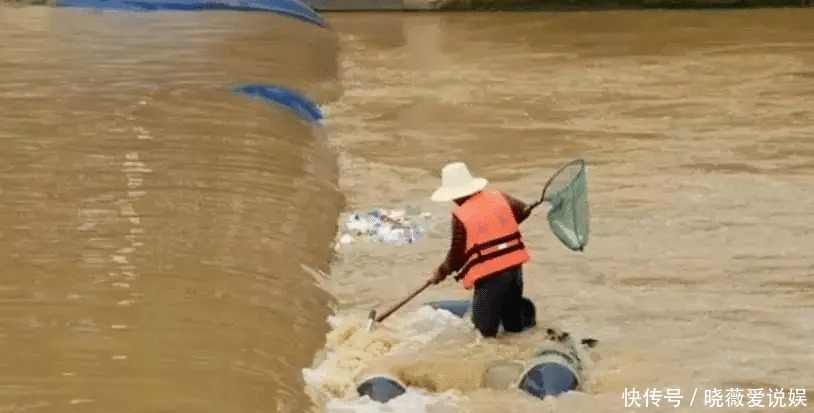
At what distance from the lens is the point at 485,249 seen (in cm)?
283

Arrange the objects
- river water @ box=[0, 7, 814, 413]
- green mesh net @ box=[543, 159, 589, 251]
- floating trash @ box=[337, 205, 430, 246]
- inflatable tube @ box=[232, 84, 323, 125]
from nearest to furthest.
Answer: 1. river water @ box=[0, 7, 814, 413]
2. green mesh net @ box=[543, 159, 589, 251]
3. floating trash @ box=[337, 205, 430, 246]
4. inflatable tube @ box=[232, 84, 323, 125]

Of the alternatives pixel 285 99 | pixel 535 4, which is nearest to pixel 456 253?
pixel 285 99

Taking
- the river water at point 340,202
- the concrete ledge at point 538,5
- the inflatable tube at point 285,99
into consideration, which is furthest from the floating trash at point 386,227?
the concrete ledge at point 538,5

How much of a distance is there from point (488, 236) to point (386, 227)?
3.24 feet

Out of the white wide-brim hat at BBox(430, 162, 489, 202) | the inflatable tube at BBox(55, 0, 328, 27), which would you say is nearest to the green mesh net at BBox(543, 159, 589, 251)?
the white wide-brim hat at BBox(430, 162, 489, 202)

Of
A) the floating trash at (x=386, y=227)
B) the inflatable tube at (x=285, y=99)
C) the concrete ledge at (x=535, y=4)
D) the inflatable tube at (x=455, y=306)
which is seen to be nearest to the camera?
the inflatable tube at (x=455, y=306)

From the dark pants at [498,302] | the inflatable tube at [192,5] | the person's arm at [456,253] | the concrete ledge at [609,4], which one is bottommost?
the dark pants at [498,302]

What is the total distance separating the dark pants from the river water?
0.06 metres

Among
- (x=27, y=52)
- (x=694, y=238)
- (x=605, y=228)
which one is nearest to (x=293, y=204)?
(x=605, y=228)

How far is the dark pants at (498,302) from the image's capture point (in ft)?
9.29

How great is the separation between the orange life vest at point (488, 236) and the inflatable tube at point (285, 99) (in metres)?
2.31

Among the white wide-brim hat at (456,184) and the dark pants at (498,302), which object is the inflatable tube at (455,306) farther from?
the white wide-brim hat at (456,184)

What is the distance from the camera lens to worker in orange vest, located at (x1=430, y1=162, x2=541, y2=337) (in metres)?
2.82

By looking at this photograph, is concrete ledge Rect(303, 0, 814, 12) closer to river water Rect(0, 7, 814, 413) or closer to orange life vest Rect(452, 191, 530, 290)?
river water Rect(0, 7, 814, 413)
